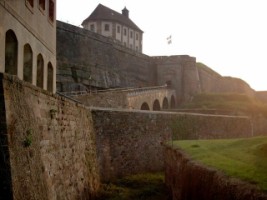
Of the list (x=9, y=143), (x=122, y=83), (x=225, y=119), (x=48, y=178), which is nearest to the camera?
(x=9, y=143)

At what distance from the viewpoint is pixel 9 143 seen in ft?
21.7

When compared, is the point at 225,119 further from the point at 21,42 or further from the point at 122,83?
the point at 21,42

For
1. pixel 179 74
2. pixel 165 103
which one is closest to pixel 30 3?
pixel 165 103

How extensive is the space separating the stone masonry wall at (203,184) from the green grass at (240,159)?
21cm

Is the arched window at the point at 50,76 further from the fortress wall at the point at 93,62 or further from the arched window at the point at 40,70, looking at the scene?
the fortress wall at the point at 93,62

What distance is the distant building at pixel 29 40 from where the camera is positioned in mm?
12336

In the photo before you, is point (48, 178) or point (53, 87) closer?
point (48, 178)

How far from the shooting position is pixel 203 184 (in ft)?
30.3

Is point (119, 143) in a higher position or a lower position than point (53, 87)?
lower

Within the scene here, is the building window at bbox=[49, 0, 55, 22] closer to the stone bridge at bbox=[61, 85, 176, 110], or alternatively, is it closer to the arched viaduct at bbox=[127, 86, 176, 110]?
the stone bridge at bbox=[61, 85, 176, 110]

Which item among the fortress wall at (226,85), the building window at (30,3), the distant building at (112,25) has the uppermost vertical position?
the distant building at (112,25)

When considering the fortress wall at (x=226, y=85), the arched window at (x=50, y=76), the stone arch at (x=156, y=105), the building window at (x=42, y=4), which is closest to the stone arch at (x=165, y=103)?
the stone arch at (x=156, y=105)

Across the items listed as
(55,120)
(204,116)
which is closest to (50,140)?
(55,120)

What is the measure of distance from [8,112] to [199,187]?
15.4 feet
